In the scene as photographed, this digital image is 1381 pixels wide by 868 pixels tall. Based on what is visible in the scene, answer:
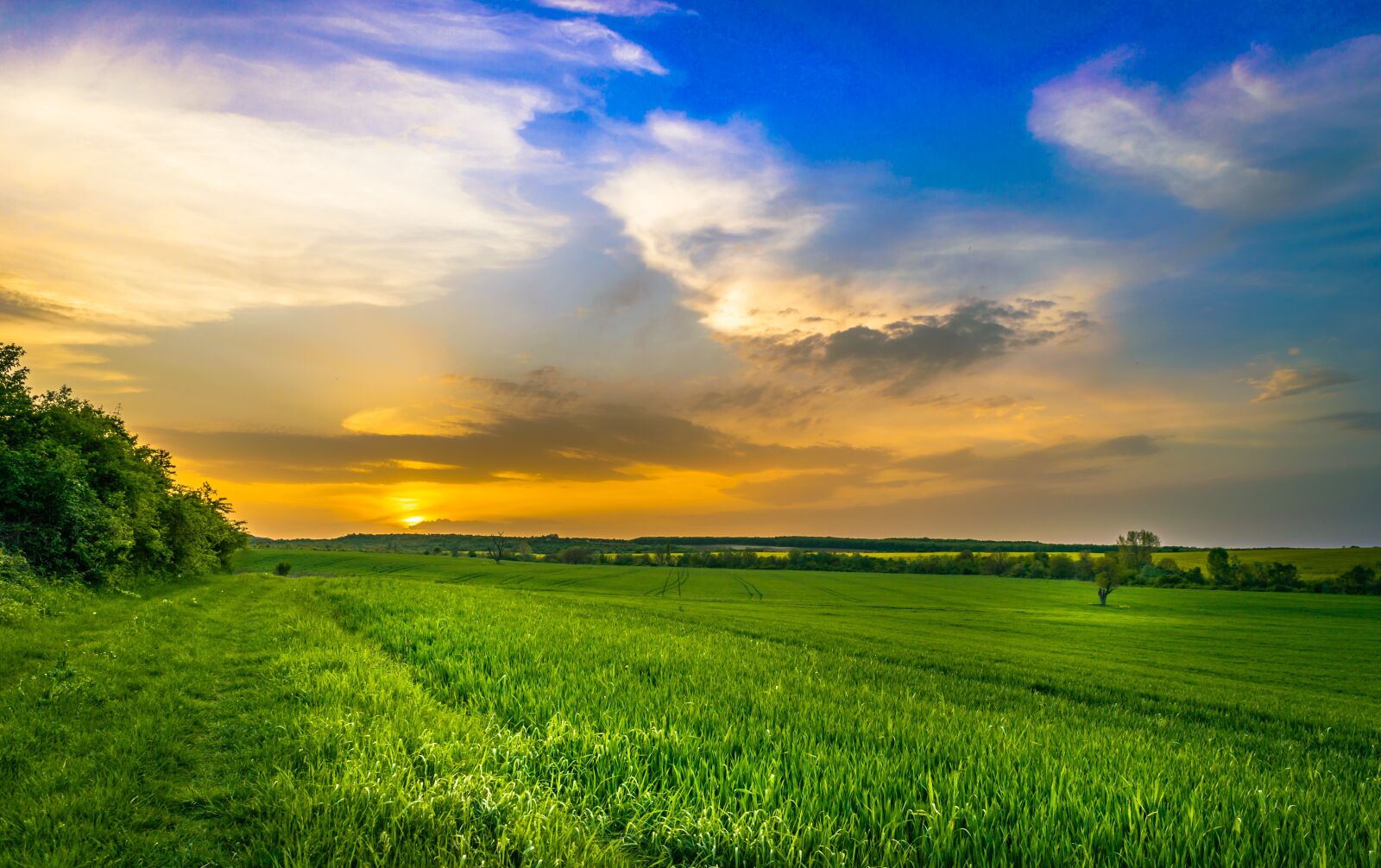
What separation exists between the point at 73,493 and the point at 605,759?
118ft

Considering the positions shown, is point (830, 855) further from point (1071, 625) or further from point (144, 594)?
point (1071, 625)

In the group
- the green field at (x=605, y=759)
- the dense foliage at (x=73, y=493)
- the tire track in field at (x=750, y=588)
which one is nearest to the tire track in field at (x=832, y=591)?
the tire track in field at (x=750, y=588)

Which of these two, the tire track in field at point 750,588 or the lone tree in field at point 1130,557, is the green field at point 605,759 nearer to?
the tire track in field at point 750,588

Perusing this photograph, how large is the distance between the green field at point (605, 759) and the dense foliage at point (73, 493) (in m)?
16.3

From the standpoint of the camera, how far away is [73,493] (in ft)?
92.6

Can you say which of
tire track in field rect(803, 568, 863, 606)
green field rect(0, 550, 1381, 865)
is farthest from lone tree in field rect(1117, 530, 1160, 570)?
green field rect(0, 550, 1381, 865)

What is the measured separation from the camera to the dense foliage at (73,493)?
26.7 m

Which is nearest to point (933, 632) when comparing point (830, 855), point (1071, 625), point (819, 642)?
point (819, 642)

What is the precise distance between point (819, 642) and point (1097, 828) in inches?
819

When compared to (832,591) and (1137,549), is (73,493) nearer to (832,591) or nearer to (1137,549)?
(832,591)

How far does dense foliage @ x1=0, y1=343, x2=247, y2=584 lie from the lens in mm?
26703

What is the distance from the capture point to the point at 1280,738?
39.1 feet

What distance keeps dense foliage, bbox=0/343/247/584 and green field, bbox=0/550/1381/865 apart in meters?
16.3

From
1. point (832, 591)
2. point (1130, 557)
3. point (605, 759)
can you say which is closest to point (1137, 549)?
point (1130, 557)
